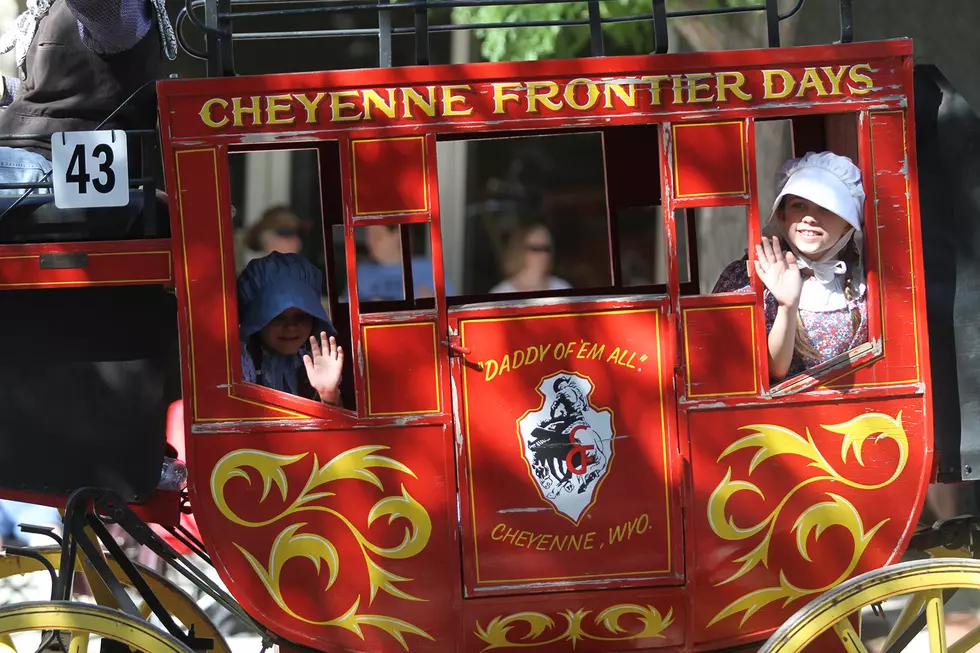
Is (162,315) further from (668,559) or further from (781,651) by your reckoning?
(781,651)

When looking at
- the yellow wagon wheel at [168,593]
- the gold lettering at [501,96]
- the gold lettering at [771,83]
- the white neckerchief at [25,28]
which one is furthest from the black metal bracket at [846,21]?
the yellow wagon wheel at [168,593]

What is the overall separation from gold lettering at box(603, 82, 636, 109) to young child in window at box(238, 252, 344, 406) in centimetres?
105

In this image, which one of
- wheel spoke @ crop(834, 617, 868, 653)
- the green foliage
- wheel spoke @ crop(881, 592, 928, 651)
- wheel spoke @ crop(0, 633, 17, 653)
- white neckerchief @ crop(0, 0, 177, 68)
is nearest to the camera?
wheel spoke @ crop(834, 617, 868, 653)

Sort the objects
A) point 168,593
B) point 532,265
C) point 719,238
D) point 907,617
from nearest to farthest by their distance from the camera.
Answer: point 907,617 → point 168,593 → point 532,265 → point 719,238

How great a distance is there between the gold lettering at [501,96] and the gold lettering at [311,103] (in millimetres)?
473

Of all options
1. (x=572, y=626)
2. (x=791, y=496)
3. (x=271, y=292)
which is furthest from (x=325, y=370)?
(x=791, y=496)

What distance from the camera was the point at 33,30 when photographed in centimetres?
354

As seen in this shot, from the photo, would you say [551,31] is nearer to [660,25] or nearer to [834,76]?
[660,25]

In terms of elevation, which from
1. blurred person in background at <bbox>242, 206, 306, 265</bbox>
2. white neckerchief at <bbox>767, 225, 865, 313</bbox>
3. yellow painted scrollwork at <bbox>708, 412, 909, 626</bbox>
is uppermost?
blurred person in background at <bbox>242, 206, 306, 265</bbox>

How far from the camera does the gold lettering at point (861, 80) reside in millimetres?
3059

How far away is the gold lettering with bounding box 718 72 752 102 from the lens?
10.0 ft

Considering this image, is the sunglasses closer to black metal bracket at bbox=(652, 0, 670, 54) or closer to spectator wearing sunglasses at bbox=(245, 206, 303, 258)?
spectator wearing sunglasses at bbox=(245, 206, 303, 258)

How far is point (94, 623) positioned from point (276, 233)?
184 centimetres

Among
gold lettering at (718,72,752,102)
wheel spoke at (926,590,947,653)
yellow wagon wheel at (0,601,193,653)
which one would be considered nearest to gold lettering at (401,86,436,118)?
gold lettering at (718,72,752,102)
